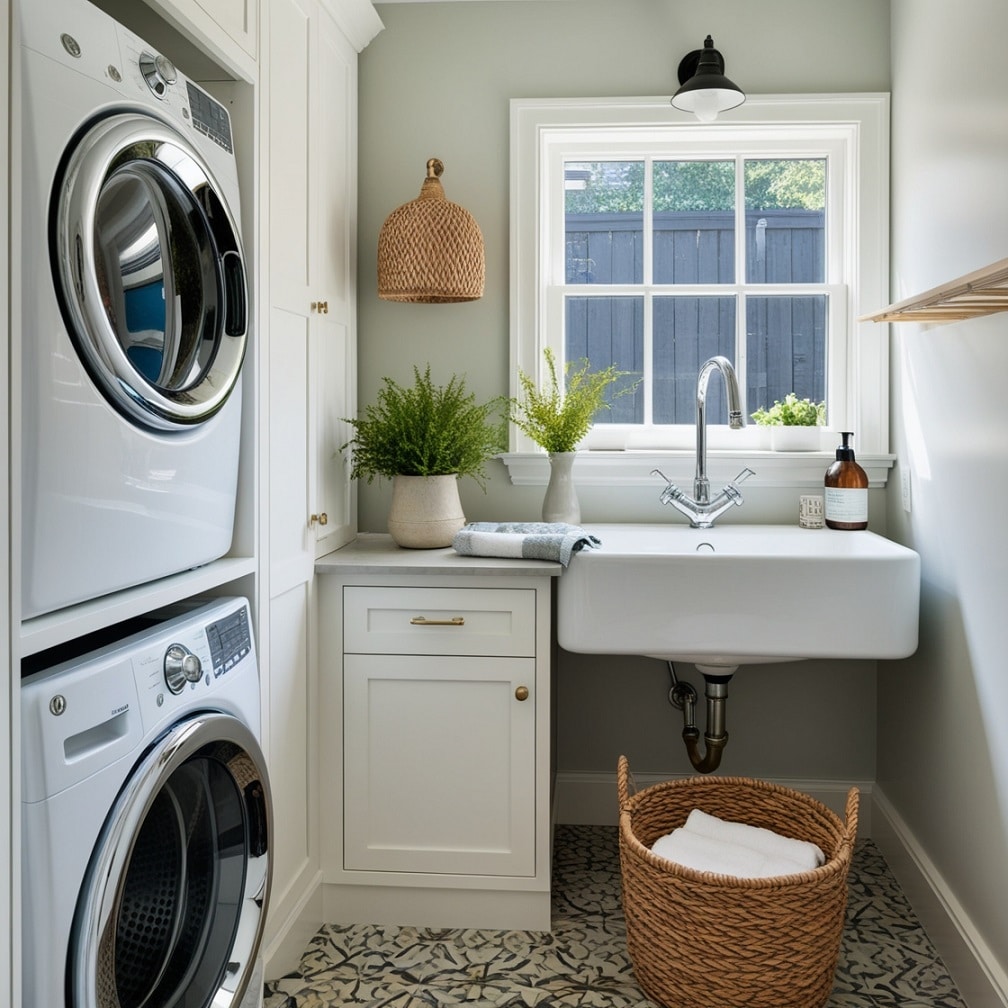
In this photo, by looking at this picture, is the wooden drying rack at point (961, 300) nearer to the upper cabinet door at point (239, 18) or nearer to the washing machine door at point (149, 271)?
the washing machine door at point (149, 271)

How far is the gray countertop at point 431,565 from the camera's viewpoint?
2158 millimetres

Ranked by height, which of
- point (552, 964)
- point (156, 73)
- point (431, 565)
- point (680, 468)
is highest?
point (156, 73)

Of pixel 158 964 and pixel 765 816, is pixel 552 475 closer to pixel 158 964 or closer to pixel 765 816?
pixel 765 816

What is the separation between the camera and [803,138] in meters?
2.75

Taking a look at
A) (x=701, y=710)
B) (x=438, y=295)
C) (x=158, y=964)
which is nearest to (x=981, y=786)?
(x=701, y=710)

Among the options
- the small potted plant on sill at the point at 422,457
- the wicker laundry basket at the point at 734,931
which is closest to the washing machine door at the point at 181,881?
the wicker laundry basket at the point at 734,931

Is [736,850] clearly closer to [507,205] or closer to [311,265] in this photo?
[311,265]

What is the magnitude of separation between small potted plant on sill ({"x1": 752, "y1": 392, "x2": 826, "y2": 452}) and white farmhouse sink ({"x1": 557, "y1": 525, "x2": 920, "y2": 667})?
651 millimetres

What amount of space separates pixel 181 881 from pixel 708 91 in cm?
208

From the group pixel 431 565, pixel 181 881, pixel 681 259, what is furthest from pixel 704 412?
pixel 181 881

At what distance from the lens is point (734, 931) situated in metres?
1.83

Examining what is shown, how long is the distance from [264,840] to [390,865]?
2.11ft

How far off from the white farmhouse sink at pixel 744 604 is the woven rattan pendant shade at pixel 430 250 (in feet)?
2.86

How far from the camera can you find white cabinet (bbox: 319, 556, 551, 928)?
2203 mm
